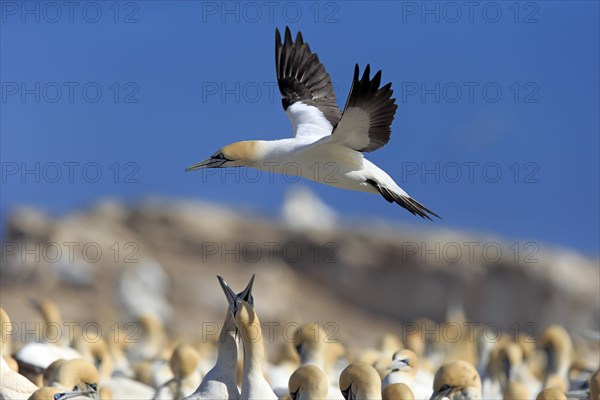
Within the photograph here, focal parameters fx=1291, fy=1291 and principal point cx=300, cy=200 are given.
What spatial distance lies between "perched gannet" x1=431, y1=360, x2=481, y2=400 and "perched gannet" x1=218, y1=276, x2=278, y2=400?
102 cm

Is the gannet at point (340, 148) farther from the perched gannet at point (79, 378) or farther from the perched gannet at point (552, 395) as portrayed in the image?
the perched gannet at point (79, 378)

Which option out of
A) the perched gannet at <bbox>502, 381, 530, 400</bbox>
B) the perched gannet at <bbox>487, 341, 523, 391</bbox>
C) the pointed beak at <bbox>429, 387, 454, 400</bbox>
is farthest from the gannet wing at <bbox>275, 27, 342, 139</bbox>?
the pointed beak at <bbox>429, 387, 454, 400</bbox>

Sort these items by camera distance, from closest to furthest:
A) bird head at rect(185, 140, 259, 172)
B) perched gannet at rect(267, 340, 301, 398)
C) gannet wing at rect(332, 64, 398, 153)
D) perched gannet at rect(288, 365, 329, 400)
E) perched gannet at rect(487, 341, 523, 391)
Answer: perched gannet at rect(288, 365, 329, 400), gannet wing at rect(332, 64, 398, 153), bird head at rect(185, 140, 259, 172), perched gannet at rect(267, 340, 301, 398), perched gannet at rect(487, 341, 523, 391)

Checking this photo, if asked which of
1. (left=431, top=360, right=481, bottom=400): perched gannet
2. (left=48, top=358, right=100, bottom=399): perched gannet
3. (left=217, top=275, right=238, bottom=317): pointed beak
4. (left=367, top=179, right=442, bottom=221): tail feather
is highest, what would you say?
(left=367, top=179, right=442, bottom=221): tail feather

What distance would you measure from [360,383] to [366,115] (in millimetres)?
1611

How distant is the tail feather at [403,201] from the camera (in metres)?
7.89

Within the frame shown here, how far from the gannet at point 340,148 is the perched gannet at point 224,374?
49.5 inches

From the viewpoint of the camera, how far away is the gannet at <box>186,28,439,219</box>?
24.6 feet

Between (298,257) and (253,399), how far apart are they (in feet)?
69.1

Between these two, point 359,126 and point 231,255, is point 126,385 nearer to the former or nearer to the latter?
point 359,126

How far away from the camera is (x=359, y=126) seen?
25.1 feet

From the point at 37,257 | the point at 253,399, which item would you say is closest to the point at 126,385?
the point at 253,399

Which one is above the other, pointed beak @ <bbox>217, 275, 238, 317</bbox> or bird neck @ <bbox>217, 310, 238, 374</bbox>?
pointed beak @ <bbox>217, 275, 238, 317</bbox>

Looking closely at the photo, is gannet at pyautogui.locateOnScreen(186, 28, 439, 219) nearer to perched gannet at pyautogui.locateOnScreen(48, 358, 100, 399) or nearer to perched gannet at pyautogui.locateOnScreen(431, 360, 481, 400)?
perched gannet at pyautogui.locateOnScreen(431, 360, 481, 400)
